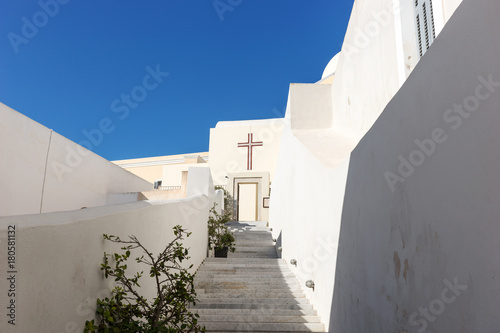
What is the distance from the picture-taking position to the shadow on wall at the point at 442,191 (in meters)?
1.21

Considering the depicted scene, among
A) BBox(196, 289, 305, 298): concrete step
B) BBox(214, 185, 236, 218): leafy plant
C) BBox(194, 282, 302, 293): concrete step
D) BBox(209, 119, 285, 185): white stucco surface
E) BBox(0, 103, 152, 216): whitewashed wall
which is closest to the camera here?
BBox(196, 289, 305, 298): concrete step

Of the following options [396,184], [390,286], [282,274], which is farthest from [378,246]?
[282,274]

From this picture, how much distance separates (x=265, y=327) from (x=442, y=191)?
9.31ft

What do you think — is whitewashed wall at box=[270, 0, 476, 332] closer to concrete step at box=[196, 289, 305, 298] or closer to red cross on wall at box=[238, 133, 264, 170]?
concrete step at box=[196, 289, 305, 298]

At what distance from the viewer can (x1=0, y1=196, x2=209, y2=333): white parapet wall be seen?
4.34ft

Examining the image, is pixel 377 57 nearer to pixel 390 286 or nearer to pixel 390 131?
pixel 390 131

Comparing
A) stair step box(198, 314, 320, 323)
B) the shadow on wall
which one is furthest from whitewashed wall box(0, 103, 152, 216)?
the shadow on wall

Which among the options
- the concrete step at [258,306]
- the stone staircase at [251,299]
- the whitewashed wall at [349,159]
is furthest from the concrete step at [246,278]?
the concrete step at [258,306]

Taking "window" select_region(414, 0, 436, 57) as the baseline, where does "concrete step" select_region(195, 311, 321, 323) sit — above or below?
below

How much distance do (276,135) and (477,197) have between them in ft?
50.1

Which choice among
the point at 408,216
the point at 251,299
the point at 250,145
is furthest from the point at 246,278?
the point at 250,145

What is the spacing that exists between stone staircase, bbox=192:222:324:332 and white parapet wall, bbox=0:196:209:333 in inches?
69.8

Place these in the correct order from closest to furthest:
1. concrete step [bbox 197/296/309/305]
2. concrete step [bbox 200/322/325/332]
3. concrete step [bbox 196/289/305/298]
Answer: concrete step [bbox 200/322/325/332] → concrete step [bbox 197/296/309/305] → concrete step [bbox 196/289/305/298]

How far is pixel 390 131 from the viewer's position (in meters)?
2.05
